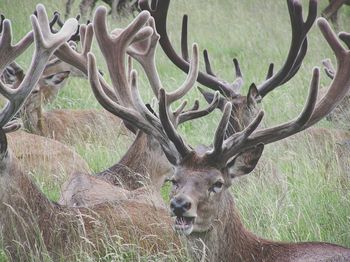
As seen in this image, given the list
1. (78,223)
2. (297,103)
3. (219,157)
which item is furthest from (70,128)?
(219,157)

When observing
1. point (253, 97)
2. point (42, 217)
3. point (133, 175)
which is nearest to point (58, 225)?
point (42, 217)

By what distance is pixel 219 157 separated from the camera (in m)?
4.70

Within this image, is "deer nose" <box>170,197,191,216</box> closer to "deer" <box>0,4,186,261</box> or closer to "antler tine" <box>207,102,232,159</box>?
"antler tine" <box>207,102,232,159</box>

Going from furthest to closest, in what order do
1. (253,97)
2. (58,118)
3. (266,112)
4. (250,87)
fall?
(266,112), (58,118), (253,97), (250,87)

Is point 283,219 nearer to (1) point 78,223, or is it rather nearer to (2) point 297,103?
(1) point 78,223

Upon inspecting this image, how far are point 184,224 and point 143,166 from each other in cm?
262

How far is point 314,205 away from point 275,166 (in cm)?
131

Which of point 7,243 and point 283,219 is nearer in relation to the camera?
point 7,243

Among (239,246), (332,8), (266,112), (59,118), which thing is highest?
(332,8)

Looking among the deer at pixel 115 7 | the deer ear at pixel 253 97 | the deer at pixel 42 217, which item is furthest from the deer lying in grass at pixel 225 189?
the deer at pixel 115 7

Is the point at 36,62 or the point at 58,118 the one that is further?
the point at 58,118

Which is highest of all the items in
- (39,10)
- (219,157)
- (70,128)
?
(39,10)

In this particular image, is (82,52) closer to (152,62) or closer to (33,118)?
(152,62)

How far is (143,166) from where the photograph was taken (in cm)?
703
